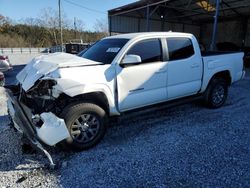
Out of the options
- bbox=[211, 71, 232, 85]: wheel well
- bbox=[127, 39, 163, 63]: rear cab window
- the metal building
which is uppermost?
the metal building

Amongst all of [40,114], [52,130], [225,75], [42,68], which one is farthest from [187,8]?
[52,130]

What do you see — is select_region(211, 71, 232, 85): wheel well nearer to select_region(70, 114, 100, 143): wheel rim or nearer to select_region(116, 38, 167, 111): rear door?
select_region(116, 38, 167, 111): rear door

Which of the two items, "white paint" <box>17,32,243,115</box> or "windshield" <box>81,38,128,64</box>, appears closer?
"white paint" <box>17,32,243,115</box>

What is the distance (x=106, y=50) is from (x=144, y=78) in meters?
0.89

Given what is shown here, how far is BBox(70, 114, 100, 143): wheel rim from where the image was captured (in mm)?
3596

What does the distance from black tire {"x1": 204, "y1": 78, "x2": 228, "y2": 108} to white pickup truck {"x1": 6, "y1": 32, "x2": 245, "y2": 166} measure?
57cm

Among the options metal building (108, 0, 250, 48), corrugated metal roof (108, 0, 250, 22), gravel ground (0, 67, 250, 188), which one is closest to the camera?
gravel ground (0, 67, 250, 188)

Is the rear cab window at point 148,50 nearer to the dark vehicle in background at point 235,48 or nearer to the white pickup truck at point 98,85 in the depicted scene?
the white pickup truck at point 98,85

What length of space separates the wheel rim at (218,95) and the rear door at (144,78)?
1763mm

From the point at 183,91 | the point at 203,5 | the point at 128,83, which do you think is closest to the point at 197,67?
the point at 183,91

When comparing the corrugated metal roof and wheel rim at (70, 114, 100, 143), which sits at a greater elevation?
the corrugated metal roof

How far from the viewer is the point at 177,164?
3.30 metres

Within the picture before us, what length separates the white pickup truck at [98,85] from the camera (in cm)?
339

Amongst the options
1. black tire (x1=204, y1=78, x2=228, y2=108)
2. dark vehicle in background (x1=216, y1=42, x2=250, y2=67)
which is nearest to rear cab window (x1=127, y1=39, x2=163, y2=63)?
black tire (x1=204, y1=78, x2=228, y2=108)
